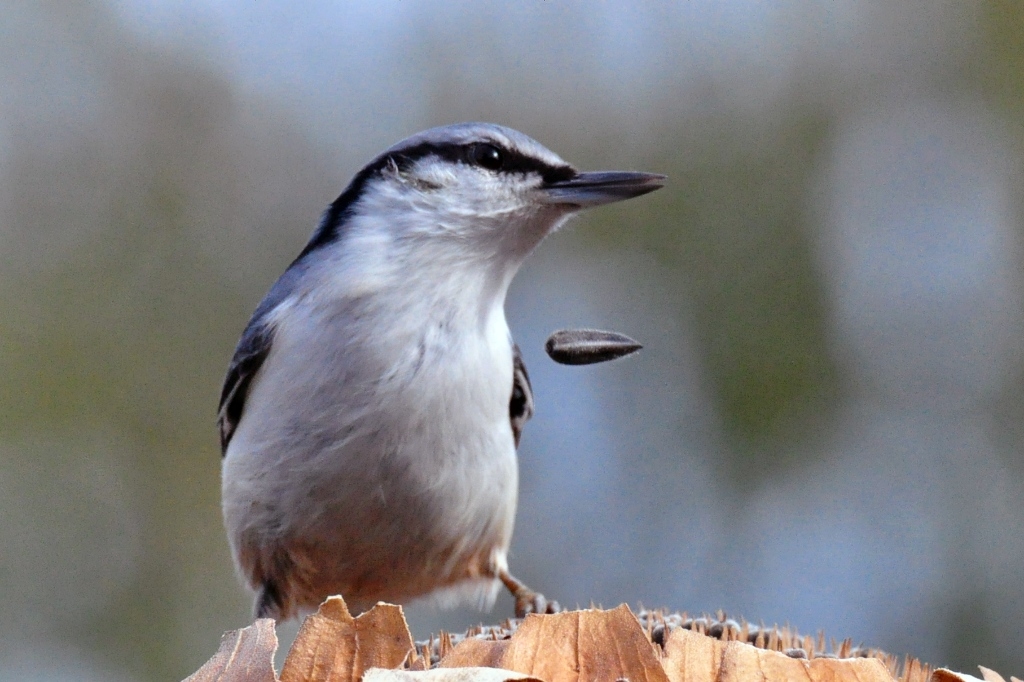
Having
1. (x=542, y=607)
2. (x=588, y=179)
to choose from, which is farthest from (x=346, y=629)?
(x=588, y=179)

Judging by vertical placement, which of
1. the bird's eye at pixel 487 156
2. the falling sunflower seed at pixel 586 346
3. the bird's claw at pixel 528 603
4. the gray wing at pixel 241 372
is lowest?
the bird's claw at pixel 528 603

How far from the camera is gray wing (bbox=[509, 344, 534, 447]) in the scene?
201cm

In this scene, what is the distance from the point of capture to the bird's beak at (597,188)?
1.71 m

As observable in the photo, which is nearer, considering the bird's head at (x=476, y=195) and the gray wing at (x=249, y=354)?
the bird's head at (x=476, y=195)

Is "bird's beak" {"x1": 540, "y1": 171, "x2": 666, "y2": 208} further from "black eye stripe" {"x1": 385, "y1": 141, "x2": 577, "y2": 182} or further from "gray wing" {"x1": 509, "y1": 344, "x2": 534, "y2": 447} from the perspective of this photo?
"gray wing" {"x1": 509, "y1": 344, "x2": 534, "y2": 447}

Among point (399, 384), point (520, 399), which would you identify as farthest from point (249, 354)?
point (520, 399)

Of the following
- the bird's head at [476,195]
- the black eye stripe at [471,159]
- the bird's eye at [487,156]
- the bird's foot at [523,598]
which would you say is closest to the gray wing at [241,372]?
the bird's head at [476,195]

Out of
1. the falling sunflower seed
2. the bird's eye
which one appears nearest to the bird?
the bird's eye

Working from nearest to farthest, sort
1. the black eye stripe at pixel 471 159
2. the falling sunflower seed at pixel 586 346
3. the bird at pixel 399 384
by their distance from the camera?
the falling sunflower seed at pixel 586 346 < the bird at pixel 399 384 < the black eye stripe at pixel 471 159

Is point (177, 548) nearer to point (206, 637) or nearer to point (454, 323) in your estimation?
point (206, 637)

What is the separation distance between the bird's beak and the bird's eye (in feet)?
0.36

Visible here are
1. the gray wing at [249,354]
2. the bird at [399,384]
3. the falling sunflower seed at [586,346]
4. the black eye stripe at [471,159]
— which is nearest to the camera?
the falling sunflower seed at [586,346]

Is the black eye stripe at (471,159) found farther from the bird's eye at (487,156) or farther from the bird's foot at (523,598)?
the bird's foot at (523,598)

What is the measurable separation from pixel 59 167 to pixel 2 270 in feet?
1.77
